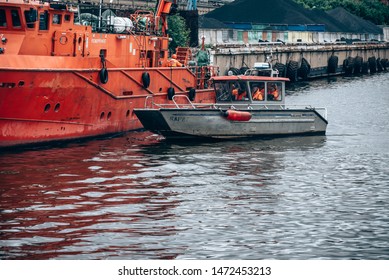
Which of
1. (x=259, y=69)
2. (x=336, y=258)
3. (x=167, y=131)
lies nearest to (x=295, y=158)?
(x=167, y=131)

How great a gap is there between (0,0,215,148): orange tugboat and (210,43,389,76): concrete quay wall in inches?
539

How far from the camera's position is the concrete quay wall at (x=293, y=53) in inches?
2299

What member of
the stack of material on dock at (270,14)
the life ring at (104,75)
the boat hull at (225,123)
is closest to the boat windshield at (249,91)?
the boat hull at (225,123)

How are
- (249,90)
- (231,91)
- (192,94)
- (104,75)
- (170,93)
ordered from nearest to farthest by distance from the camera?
(104,75) → (249,90) → (231,91) → (170,93) → (192,94)

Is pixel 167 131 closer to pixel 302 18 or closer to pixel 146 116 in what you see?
pixel 146 116

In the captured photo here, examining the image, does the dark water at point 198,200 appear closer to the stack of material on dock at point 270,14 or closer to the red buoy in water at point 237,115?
the red buoy in water at point 237,115

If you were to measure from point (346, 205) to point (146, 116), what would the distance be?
429 inches

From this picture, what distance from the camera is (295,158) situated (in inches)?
1072

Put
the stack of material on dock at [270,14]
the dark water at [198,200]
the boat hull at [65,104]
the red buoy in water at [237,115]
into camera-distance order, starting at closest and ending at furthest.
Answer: the dark water at [198,200], the boat hull at [65,104], the red buoy in water at [237,115], the stack of material on dock at [270,14]

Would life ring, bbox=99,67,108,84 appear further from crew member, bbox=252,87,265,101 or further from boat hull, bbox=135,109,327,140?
crew member, bbox=252,87,265,101

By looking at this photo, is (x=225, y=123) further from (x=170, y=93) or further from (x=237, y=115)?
(x=170, y=93)

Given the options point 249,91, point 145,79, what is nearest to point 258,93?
point 249,91

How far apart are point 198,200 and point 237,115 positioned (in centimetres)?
1032

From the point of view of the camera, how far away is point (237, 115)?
99.1ft
